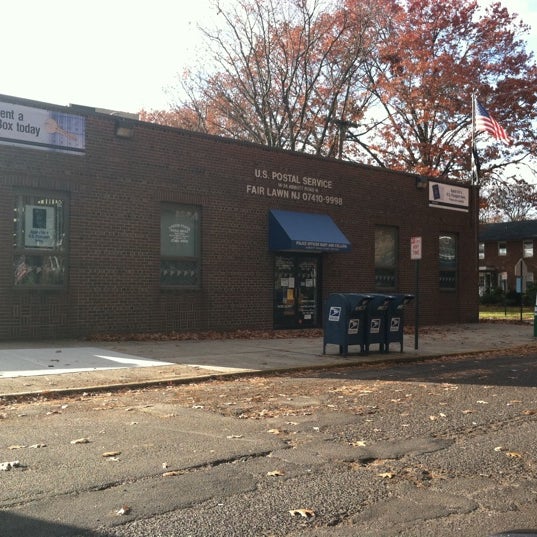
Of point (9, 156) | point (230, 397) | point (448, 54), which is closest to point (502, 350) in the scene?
point (230, 397)

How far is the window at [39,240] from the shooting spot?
1407 cm

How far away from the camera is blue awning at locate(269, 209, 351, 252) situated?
58.7 ft

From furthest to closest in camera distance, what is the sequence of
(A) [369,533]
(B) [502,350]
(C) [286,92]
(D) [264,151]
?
(C) [286,92]
(D) [264,151]
(B) [502,350]
(A) [369,533]

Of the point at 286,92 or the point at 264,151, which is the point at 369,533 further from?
the point at 286,92

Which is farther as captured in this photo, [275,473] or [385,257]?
[385,257]

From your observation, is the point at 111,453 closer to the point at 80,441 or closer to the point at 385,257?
the point at 80,441

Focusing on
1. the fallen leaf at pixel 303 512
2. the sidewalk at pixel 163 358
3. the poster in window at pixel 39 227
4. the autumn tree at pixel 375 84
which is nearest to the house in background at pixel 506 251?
the autumn tree at pixel 375 84

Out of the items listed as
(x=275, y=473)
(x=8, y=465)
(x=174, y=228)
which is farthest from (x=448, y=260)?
(x=8, y=465)

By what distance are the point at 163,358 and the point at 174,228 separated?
4.94 m

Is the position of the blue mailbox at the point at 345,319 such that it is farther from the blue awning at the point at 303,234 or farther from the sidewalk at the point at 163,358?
the blue awning at the point at 303,234

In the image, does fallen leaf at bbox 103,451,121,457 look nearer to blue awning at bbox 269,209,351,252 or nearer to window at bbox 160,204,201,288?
window at bbox 160,204,201,288

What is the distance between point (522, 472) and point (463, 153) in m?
32.1

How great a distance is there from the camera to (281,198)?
61.7 ft

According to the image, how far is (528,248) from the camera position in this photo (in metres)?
57.5
